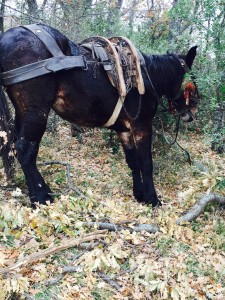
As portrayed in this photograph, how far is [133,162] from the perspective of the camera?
5.16 metres

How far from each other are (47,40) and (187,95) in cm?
217

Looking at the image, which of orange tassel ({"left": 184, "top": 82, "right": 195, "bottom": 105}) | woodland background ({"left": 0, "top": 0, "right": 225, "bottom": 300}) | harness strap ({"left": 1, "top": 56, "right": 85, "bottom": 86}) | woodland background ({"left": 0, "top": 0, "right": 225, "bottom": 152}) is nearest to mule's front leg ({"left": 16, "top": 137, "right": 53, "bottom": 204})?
woodland background ({"left": 0, "top": 0, "right": 225, "bottom": 300})

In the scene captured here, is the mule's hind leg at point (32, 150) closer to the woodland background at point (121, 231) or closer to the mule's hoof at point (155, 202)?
the woodland background at point (121, 231)

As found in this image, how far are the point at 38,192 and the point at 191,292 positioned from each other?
7.26ft

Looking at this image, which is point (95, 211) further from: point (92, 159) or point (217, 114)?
point (217, 114)

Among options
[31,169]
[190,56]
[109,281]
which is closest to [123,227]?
[109,281]

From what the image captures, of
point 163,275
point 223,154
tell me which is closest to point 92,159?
point 223,154

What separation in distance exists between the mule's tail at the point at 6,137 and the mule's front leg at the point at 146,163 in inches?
68.6

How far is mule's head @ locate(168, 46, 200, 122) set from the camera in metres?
4.81

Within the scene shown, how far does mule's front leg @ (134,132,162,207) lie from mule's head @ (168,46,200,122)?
2.71 ft

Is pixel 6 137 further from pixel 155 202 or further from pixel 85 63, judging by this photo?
pixel 155 202

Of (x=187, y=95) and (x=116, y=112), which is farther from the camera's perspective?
(x=187, y=95)

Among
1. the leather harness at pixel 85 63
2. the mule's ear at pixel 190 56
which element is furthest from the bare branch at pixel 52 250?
the mule's ear at pixel 190 56

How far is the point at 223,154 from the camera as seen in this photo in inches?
258
